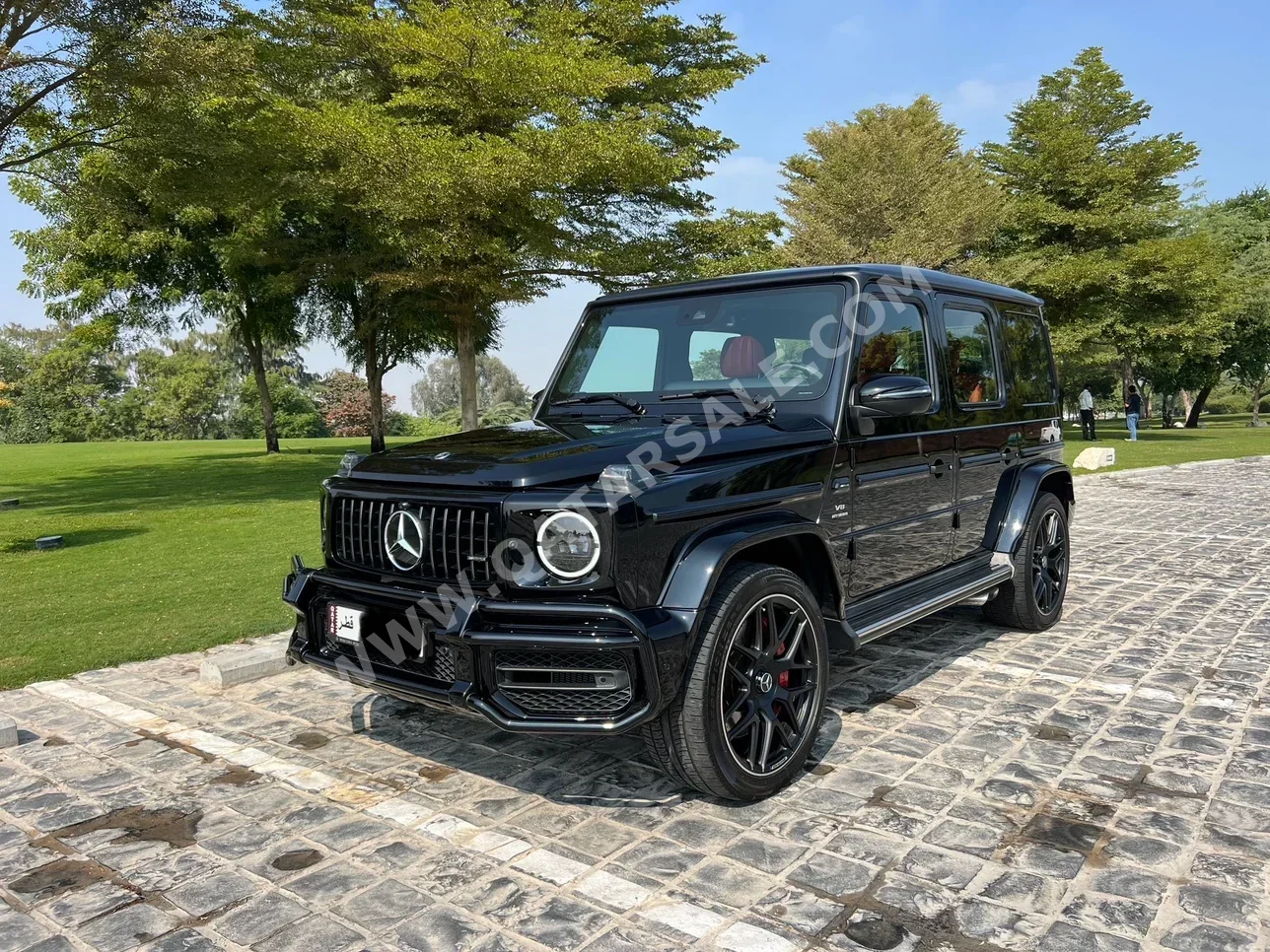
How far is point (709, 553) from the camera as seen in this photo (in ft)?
10.1

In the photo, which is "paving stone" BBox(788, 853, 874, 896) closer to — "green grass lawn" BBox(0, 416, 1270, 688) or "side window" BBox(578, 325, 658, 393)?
"side window" BBox(578, 325, 658, 393)

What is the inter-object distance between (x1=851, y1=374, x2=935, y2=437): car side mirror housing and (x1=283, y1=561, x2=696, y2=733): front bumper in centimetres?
142

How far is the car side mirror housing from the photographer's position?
12.3ft

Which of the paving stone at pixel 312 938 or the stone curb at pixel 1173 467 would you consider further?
the stone curb at pixel 1173 467

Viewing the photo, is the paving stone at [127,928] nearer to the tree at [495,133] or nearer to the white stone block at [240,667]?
the white stone block at [240,667]

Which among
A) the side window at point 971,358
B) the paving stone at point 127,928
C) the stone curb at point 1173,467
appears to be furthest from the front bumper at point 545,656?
the stone curb at point 1173,467

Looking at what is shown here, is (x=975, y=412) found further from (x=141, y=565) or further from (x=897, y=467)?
(x=141, y=565)

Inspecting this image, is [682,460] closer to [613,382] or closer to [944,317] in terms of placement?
[613,382]

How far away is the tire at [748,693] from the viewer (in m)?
3.07

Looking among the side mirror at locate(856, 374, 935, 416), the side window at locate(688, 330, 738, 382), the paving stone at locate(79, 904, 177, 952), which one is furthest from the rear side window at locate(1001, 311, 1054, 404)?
the paving stone at locate(79, 904, 177, 952)

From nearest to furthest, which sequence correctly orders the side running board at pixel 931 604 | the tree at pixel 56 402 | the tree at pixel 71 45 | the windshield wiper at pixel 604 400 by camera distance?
the side running board at pixel 931 604 → the windshield wiper at pixel 604 400 → the tree at pixel 71 45 → the tree at pixel 56 402

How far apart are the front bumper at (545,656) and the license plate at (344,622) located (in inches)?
12.8

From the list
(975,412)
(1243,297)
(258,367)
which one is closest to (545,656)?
(975,412)

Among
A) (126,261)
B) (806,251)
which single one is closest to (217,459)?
(126,261)
